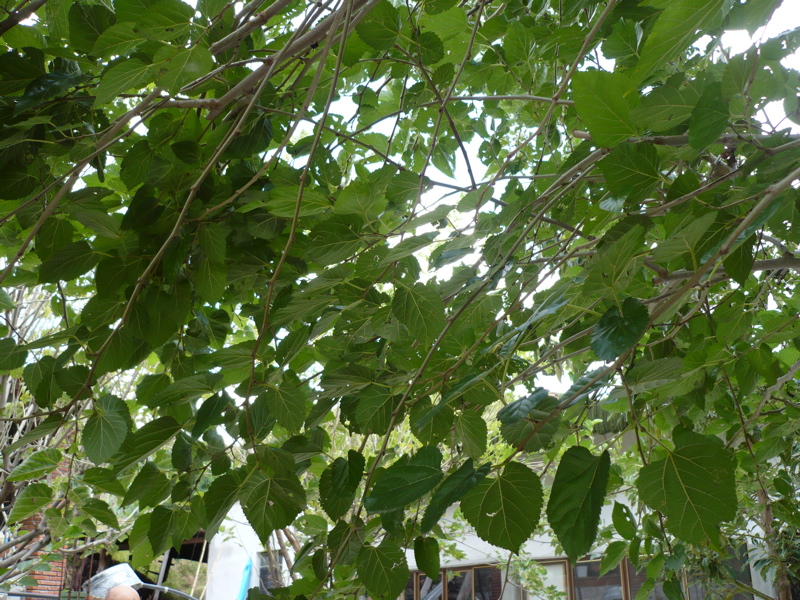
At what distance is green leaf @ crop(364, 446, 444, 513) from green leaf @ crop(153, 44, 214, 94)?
1.87 feet

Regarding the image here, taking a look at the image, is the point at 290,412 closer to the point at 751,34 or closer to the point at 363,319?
the point at 363,319

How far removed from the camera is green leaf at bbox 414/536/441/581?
0.88 meters

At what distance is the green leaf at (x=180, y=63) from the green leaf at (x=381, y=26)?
0.30 meters

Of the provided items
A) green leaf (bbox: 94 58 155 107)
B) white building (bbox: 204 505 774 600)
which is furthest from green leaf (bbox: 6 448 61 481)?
white building (bbox: 204 505 774 600)

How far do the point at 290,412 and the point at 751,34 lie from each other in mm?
737

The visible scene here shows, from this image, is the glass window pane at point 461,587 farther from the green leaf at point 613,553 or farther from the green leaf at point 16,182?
the green leaf at point 16,182

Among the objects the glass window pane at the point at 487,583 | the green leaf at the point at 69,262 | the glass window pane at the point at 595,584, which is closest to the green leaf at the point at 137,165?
the green leaf at the point at 69,262

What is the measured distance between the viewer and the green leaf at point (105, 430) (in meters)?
0.93

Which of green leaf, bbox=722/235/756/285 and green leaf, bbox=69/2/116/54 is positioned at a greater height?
green leaf, bbox=69/2/116/54

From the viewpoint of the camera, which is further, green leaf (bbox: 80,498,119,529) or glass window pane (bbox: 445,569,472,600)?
glass window pane (bbox: 445,569,472,600)

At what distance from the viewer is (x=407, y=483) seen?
2.12 feet

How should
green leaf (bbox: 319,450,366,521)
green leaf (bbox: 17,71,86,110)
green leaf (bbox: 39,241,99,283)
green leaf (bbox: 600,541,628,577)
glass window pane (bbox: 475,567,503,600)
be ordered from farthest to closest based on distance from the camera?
glass window pane (bbox: 475,567,503,600), green leaf (bbox: 600,541,628,577), green leaf (bbox: 39,241,99,283), green leaf (bbox: 17,71,86,110), green leaf (bbox: 319,450,366,521)

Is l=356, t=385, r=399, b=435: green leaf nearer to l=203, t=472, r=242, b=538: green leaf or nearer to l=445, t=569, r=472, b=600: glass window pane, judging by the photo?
l=203, t=472, r=242, b=538: green leaf

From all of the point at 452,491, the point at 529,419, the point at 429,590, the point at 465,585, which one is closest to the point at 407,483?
the point at 452,491
